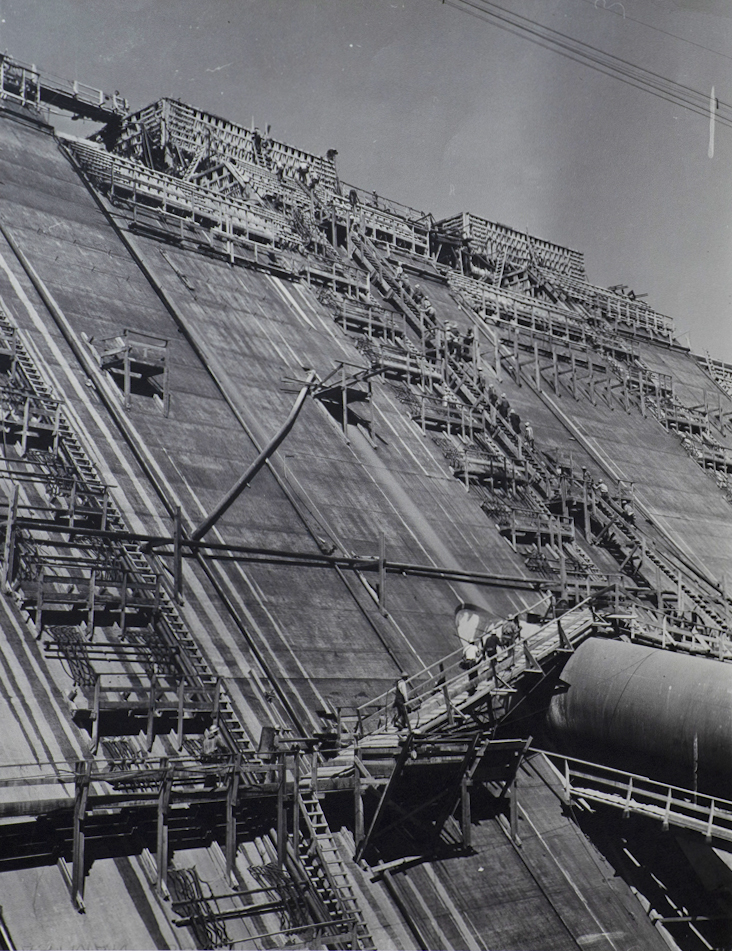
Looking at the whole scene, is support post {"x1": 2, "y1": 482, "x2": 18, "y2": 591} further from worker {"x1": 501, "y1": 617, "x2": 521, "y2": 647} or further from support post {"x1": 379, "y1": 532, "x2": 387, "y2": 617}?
worker {"x1": 501, "y1": 617, "x2": 521, "y2": 647}

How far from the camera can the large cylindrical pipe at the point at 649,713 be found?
71.1ft

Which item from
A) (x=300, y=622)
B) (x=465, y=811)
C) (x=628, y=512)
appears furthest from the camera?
(x=628, y=512)

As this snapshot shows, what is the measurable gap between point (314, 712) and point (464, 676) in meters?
3.41

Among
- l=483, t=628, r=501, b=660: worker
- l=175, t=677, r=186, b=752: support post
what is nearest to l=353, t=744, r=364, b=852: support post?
l=175, t=677, r=186, b=752: support post

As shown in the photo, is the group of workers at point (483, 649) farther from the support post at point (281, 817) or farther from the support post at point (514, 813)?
the support post at point (281, 817)

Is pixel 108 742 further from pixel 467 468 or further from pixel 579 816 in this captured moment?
pixel 467 468

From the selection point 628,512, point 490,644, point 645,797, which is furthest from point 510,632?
point 628,512

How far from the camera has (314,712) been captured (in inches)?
971

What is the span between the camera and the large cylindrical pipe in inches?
853

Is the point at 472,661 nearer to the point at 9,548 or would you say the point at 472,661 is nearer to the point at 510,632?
the point at 510,632

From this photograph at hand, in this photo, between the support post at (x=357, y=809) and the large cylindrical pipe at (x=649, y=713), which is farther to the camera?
the large cylindrical pipe at (x=649, y=713)

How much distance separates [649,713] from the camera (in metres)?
22.7

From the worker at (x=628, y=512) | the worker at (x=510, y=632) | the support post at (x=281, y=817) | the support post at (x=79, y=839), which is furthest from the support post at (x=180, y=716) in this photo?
the worker at (x=628, y=512)

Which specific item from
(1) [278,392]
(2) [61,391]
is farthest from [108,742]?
(1) [278,392]
